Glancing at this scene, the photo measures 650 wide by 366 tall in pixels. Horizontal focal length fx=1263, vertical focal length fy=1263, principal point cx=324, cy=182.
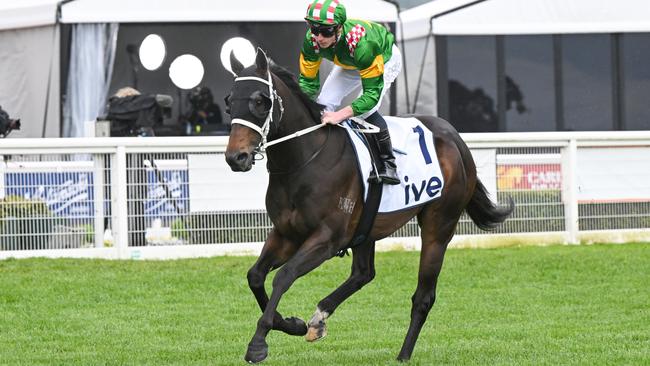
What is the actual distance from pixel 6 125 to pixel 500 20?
20.7 feet

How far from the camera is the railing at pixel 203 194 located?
11.5m

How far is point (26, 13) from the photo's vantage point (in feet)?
48.3

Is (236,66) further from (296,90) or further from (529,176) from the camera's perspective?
(529,176)

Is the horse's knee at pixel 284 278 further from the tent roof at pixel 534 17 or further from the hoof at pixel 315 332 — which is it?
the tent roof at pixel 534 17

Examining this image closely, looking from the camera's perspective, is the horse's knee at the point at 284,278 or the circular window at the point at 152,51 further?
the circular window at the point at 152,51

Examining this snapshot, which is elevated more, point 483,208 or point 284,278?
point 483,208

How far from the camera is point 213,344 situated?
7656 mm

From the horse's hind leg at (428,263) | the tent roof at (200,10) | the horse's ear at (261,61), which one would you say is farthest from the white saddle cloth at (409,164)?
the tent roof at (200,10)

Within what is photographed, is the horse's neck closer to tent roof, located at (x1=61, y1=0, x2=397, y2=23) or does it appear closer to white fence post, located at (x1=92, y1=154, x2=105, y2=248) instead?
white fence post, located at (x1=92, y1=154, x2=105, y2=248)

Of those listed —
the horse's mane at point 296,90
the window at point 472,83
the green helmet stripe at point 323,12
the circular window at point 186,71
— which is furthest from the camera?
the window at point 472,83

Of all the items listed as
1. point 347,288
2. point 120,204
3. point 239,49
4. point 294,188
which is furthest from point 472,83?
point 294,188

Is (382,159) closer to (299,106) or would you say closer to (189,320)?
(299,106)

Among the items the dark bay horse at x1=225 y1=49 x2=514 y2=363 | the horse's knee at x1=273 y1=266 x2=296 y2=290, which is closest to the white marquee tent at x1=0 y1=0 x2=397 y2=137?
the dark bay horse at x1=225 y1=49 x2=514 y2=363

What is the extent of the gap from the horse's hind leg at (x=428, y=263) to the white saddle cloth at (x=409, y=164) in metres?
0.19
